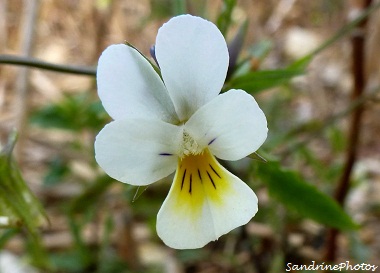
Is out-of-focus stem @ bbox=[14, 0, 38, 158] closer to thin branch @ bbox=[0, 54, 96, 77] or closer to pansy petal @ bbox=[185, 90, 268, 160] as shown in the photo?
thin branch @ bbox=[0, 54, 96, 77]

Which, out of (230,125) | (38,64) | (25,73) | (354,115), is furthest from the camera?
(25,73)

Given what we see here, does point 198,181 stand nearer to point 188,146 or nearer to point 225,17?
point 188,146

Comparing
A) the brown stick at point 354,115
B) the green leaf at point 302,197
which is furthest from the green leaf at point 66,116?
the green leaf at point 302,197

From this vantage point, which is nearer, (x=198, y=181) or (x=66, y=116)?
(x=198, y=181)

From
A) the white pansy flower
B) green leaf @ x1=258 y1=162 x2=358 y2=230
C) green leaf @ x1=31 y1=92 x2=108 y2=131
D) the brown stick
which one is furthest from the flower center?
green leaf @ x1=31 y1=92 x2=108 y2=131

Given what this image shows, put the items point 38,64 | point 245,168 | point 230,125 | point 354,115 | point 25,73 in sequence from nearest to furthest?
point 230,125 < point 38,64 < point 245,168 < point 354,115 < point 25,73

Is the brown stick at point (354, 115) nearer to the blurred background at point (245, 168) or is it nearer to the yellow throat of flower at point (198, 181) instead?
the blurred background at point (245, 168)

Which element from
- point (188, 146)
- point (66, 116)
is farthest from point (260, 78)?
point (66, 116)

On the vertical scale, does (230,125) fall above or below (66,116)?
above

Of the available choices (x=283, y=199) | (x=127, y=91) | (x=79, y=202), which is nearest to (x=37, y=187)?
(x=79, y=202)
